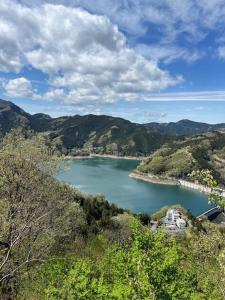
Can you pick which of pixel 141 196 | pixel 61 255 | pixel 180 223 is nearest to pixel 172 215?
pixel 180 223

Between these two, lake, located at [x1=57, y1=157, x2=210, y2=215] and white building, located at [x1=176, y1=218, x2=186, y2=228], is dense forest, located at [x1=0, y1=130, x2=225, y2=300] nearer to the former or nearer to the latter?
white building, located at [x1=176, y1=218, x2=186, y2=228]

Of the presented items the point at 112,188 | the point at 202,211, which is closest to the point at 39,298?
the point at 202,211

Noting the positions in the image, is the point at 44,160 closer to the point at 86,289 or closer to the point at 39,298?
the point at 39,298

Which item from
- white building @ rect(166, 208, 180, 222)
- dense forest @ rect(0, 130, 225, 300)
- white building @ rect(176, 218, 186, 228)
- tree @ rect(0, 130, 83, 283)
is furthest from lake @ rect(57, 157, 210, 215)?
dense forest @ rect(0, 130, 225, 300)

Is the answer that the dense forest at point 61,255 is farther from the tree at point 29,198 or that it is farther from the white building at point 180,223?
the white building at point 180,223

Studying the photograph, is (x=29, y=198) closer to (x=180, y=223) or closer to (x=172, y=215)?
(x=180, y=223)

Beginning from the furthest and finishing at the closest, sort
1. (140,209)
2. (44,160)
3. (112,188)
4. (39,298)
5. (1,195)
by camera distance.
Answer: (112,188) → (140,209) → (44,160) → (1,195) → (39,298)

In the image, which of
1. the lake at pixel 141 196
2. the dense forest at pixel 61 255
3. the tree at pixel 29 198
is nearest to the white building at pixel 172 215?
the lake at pixel 141 196
